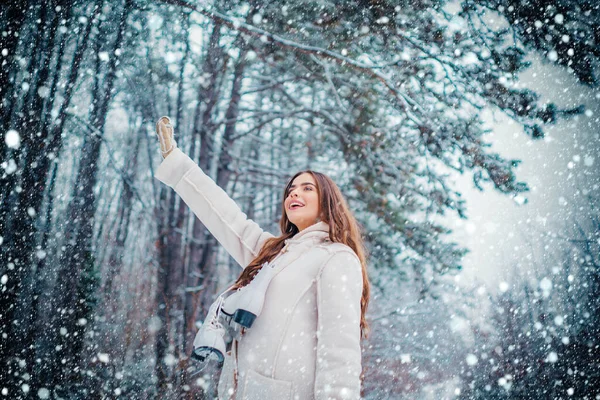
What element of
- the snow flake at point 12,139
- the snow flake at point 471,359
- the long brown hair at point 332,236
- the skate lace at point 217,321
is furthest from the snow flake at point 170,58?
the snow flake at point 471,359

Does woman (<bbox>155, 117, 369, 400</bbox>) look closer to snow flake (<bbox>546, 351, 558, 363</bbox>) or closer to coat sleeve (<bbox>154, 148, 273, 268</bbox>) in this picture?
coat sleeve (<bbox>154, 148, 273, 268</bbox>)

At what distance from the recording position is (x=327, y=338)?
1.30 m

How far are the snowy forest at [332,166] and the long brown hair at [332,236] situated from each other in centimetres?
162

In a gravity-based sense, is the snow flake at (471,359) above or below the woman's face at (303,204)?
below

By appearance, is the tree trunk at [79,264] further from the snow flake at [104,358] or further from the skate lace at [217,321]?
the skate lace at [217,321]

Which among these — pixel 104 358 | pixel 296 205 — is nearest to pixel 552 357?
pixel 296 205

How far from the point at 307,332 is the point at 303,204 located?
592 millimetres

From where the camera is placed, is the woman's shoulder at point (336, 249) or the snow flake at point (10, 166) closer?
the woman's shoulder at point (336, 249)

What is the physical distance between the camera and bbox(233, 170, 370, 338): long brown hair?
1688mm

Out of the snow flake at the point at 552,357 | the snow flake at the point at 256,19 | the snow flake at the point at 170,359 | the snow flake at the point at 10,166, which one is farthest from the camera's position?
the snow flake at the point at 552,357

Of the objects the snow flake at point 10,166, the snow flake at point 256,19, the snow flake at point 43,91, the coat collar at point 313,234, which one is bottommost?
the coat collar at point 313,234

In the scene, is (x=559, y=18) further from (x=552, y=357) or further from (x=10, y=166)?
(x=10, y=166)

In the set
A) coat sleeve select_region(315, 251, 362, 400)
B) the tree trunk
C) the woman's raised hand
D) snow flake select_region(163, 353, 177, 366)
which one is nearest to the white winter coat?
coat sleeve select_region(315, 251, 362, 400)

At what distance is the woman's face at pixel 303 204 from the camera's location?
70.1 inches
